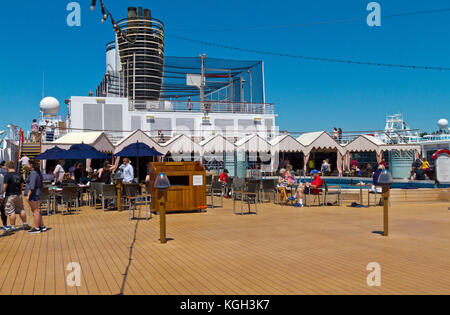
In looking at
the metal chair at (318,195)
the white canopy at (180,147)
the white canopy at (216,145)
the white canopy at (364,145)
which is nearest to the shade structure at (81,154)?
the metal chair at (318,195)

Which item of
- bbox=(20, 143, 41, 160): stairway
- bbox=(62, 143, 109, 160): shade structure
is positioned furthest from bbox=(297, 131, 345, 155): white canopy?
bbox=(20, 143, 41, 160): stairway

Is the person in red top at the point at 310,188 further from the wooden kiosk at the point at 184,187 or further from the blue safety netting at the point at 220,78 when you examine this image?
the blue safety netting at the point at 220,78

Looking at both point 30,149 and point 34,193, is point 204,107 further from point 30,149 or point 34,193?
point 34,193

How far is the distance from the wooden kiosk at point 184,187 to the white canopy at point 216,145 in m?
10.4

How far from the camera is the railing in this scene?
31375mm

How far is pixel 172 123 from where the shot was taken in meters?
30.7

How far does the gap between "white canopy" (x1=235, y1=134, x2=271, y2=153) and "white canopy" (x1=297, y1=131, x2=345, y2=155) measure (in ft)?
9.42

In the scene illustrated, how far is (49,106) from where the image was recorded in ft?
119

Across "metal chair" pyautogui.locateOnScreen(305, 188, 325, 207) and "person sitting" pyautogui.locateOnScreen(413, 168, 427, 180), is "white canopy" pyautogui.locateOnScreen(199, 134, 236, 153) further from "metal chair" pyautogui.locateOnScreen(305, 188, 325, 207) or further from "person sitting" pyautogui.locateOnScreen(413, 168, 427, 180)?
"person sitting" pyautogui.locateOnScreen(413, 168, 427, 180)

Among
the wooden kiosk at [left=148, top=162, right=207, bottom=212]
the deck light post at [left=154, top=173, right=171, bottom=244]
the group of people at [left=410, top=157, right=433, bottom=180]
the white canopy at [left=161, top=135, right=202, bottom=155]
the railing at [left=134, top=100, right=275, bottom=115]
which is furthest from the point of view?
the railing at [left=134, top=100, right=275, bottom=115]

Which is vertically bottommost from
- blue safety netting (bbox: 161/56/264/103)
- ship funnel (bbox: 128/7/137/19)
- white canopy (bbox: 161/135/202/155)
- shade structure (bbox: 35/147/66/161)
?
shade structure (bbox: 35/147/66/161)

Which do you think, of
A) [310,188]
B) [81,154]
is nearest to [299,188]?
[310,188]

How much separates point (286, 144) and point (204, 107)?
11254 mm

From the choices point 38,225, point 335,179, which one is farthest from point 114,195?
point 335,179
